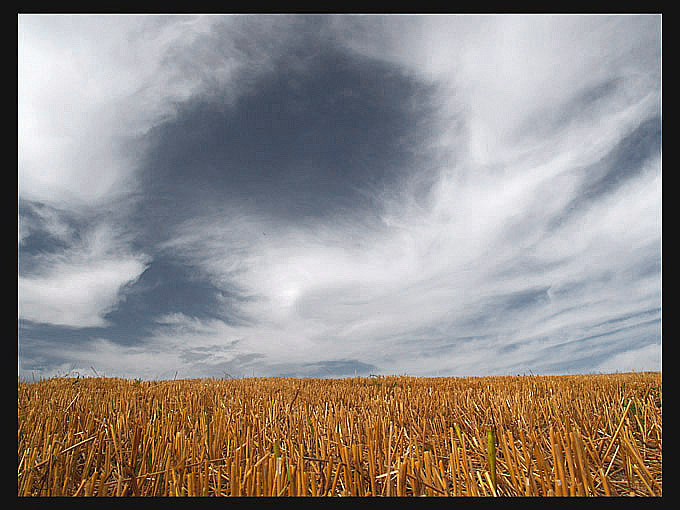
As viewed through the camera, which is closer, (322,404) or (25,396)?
(322,404)

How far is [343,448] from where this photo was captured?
252 cm

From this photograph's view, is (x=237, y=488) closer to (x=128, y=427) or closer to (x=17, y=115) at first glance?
(x=128, y=427)

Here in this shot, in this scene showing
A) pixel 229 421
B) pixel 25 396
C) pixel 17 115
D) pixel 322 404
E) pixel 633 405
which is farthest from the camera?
pixel 25 396

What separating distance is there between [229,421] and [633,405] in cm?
484

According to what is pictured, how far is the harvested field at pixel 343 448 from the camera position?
2.31 m

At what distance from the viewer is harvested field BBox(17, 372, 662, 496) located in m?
2.31
